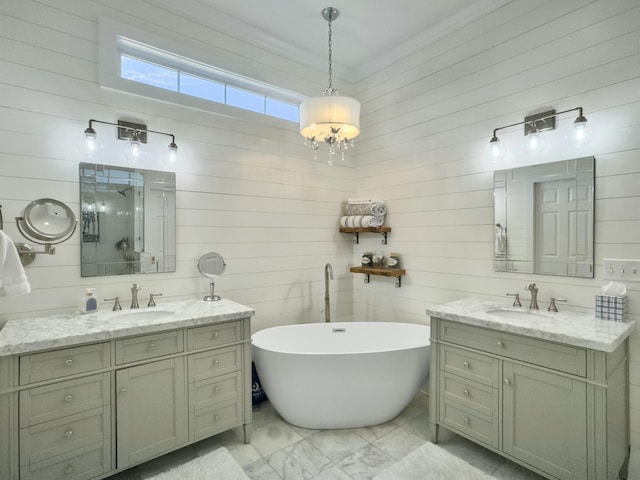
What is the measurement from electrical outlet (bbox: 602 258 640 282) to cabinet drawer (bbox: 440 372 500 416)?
950 mm

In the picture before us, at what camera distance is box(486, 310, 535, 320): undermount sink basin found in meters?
2.18

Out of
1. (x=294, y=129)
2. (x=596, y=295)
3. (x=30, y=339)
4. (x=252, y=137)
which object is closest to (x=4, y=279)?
(x=30, y=339)

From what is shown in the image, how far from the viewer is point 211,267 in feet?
8.55

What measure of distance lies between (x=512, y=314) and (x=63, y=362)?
2562 mm

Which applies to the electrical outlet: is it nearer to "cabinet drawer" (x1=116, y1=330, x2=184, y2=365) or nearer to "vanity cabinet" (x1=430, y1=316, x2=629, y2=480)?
"vanity cabinet" (x1=430, y1=316, x2=629, y2=480)

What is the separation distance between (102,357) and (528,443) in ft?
7.39

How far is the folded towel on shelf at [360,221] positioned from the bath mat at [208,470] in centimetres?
208

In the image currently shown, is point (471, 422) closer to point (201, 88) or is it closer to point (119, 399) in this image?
point (119, 399)

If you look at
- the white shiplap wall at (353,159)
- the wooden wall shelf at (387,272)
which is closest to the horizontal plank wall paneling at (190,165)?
the white shiplap wall at (353,159)

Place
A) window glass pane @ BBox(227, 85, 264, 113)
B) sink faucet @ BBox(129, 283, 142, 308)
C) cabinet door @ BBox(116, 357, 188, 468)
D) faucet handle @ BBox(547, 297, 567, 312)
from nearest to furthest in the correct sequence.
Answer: cabinet door @ BBox(116, 357, 188, 468) < faucet handle @ BBox(547, 297, 567, 312) < sink faucet @ BBox(129, 283, 142, 308) < window glass pane @ BBox(227, 85, 264, 113)

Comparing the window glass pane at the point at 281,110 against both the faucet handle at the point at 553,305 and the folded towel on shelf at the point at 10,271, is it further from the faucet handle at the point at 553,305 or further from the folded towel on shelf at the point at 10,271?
the faucet handle at the point at 553,305

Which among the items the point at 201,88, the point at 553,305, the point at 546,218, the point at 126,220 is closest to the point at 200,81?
the point at 201,88

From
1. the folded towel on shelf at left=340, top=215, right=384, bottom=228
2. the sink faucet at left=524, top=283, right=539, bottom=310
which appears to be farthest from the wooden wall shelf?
the sink faucet at left=524, top=283, right=539, bottom=310

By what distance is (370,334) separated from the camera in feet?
9.70
